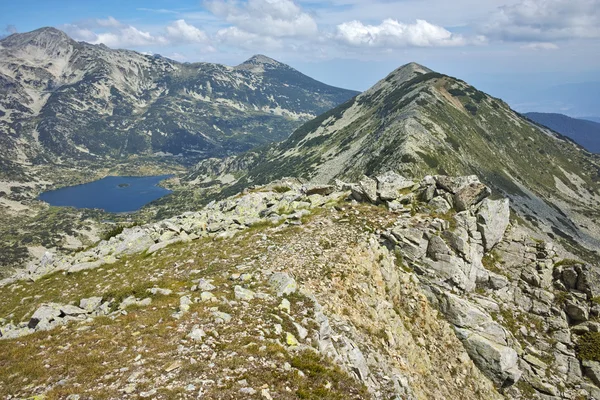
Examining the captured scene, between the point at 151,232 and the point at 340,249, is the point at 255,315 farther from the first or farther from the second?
the point at 151,232

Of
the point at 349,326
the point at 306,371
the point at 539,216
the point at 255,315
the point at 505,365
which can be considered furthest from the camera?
the point at 539,216

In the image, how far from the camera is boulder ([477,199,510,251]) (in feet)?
102

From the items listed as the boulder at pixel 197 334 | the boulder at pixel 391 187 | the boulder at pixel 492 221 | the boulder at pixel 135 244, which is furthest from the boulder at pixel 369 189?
the boulder at pixel 135 244

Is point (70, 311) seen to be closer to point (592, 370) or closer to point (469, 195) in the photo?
point (469, 195)

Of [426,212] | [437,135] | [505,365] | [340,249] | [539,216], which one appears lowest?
[539,216]

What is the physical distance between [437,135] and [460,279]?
17352 cm

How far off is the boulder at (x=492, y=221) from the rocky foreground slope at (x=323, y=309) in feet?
0.55

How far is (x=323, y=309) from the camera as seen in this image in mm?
19078

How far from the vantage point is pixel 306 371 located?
13508 millimetres

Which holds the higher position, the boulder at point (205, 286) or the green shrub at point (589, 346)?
the boulder at point (205, 286)

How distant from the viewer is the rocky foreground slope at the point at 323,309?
13.4 meters

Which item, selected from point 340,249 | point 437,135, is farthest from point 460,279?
point 437,135

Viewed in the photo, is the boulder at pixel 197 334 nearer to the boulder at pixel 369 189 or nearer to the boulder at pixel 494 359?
the boulder at pixel 494 359

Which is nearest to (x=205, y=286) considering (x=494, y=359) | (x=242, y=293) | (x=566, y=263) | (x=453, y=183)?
(x=242, y=293)
